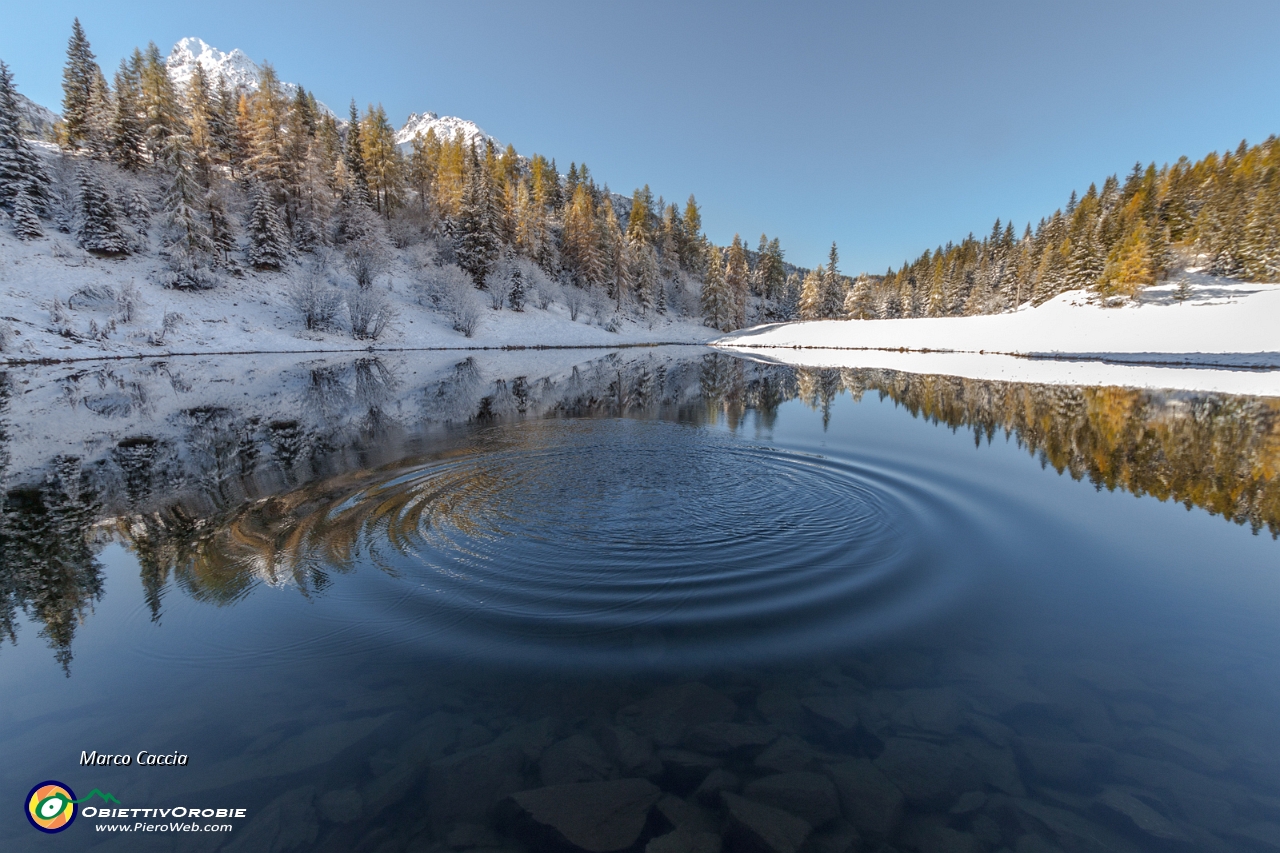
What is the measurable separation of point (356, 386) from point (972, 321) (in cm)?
6224

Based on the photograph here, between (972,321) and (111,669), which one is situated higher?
(972,321)

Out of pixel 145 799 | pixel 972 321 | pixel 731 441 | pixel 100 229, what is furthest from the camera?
pixel 972 321

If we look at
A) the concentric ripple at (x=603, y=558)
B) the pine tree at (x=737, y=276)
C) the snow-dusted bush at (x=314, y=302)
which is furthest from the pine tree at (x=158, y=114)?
the pine tree at (x=737, y=276)

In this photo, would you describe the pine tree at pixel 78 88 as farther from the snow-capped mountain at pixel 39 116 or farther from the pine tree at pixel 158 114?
the snow-capped mountain at pixel 39 116

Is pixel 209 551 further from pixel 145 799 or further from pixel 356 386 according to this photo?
pixel 356 386

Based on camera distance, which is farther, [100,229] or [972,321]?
[972,321]

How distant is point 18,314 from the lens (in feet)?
94.6

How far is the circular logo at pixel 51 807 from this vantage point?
109 inches

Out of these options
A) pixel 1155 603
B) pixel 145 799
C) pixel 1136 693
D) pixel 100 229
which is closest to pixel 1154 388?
pixel 1155 603

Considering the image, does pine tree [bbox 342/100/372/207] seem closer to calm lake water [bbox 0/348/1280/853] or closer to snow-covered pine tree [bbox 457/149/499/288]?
snow-covered pine tree [bbox 457/149/499/288]

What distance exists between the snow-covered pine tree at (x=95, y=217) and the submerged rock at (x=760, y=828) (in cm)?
5489

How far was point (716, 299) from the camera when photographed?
78688mm

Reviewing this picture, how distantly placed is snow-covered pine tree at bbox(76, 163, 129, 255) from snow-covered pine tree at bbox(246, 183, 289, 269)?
841 cm

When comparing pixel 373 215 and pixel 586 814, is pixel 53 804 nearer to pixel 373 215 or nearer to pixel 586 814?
pixel 586 814
